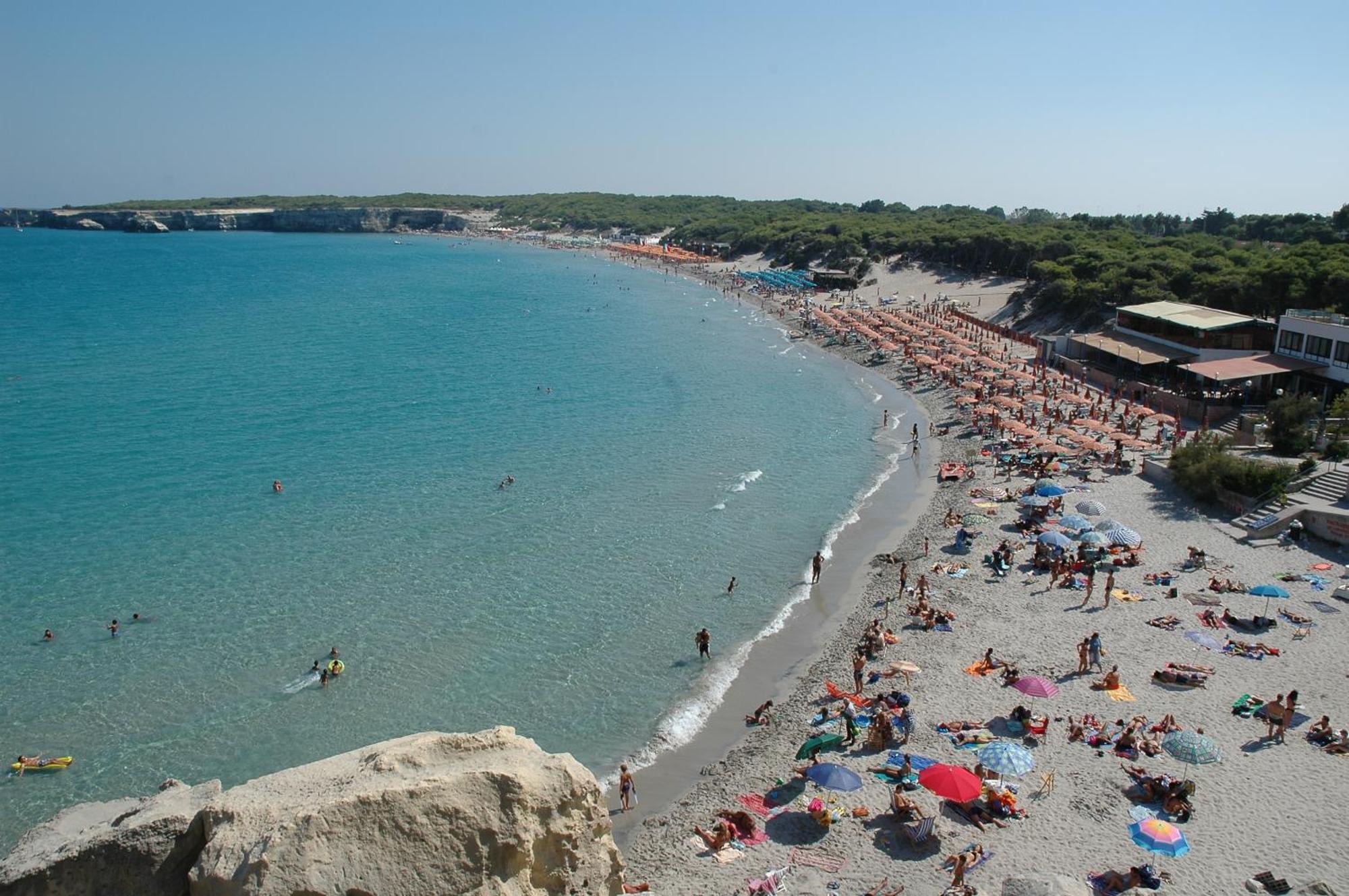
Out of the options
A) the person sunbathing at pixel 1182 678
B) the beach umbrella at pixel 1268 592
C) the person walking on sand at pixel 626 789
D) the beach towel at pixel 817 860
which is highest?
the beach umbrella at pixel 1268 592

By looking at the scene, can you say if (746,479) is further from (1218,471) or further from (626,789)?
(626,789)

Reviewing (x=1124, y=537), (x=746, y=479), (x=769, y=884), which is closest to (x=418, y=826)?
(x=769, y=884)

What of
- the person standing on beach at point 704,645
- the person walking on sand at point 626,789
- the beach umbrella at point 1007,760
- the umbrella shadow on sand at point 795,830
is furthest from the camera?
the person standing on beach at point 704,645

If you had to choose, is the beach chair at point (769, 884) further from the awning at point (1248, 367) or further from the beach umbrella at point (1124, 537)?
the awning at point (1248, 367)

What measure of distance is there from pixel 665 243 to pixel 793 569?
127542 millimetres

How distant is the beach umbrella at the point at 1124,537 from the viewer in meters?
22.9

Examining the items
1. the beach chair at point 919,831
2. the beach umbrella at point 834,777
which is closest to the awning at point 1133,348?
the beach umbrella at point 834,777

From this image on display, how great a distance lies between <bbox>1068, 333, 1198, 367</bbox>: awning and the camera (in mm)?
37156

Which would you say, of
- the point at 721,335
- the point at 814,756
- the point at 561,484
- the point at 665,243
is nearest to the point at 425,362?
the point at 721,335

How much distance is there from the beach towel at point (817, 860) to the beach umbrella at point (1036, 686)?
18.9 ft

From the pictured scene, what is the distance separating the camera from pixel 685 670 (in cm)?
1909

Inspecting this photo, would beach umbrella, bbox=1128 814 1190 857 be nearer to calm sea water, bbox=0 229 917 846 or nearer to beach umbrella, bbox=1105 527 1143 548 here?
calm sea water, bbox=0 229 917 846

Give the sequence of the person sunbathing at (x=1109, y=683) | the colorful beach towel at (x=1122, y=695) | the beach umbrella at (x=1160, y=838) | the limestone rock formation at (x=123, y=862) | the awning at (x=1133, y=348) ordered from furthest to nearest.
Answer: the awning at (x=1133, y=348)
the person sunbathing at (x=1109, y=683)
the colorful beach towel at (x=1122, y=695)
the beach umbrella at (x=1160, y=838)
the limestone rock formation at (x=123, y=862)

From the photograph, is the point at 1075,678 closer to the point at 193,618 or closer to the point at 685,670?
the point at 685,670
